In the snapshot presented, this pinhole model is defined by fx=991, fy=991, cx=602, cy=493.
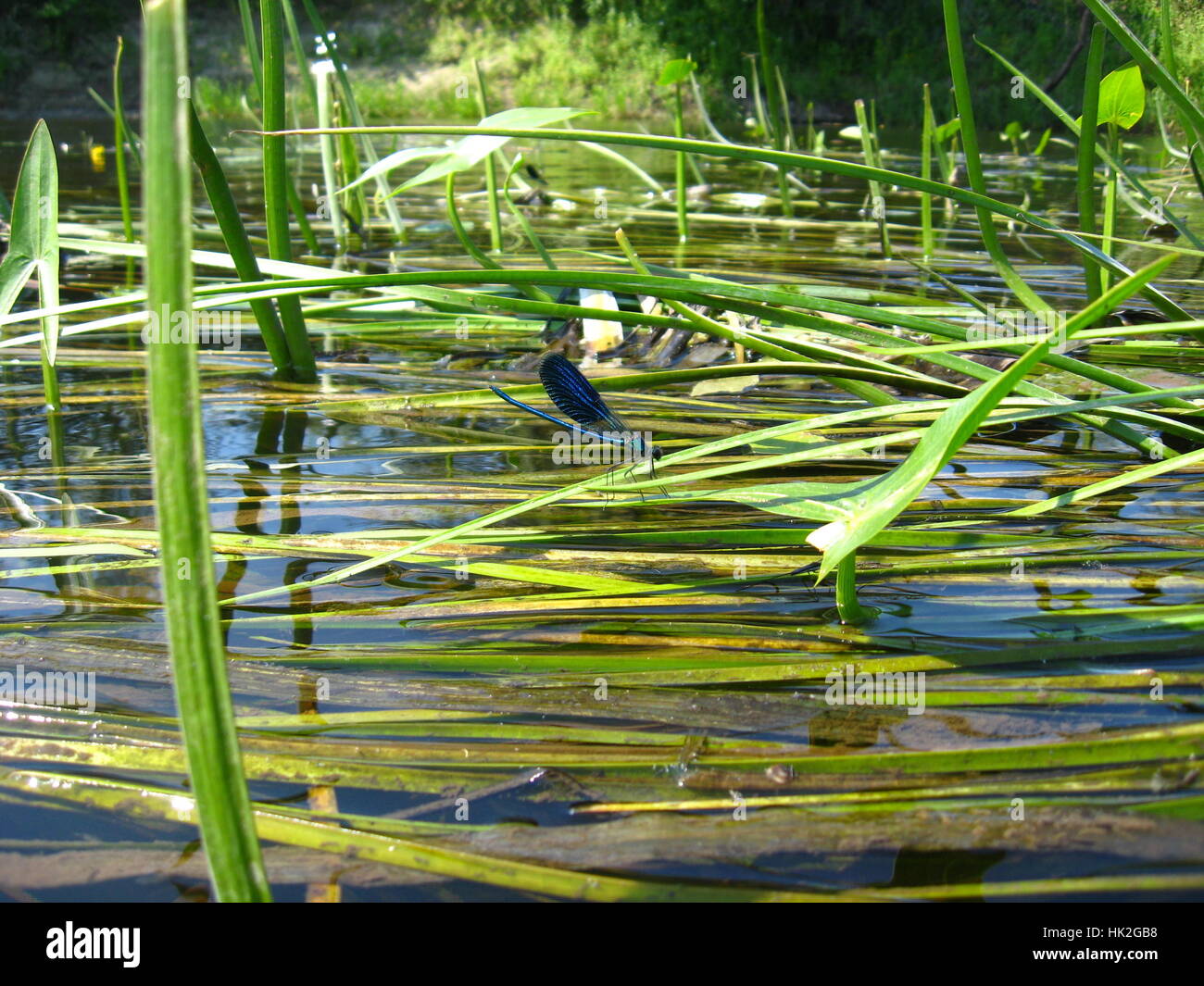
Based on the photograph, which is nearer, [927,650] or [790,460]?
[927,650]

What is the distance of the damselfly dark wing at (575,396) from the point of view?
102 cm

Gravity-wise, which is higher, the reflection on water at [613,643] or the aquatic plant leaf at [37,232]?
the aquatic plant leaf at [37,232]

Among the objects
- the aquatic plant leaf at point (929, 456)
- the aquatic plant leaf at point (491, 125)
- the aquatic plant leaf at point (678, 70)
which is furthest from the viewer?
the aquatic plant leaf at point (678, 70)

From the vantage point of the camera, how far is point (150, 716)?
774 mm

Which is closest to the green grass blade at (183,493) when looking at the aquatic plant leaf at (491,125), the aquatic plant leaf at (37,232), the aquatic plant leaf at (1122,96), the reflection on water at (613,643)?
the reflection on water at (613,643)

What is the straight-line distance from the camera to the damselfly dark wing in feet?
3.34

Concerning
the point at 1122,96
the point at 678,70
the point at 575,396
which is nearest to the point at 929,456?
the point at 575,396

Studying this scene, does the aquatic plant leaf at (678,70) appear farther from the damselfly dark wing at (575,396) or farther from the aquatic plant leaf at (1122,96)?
the damselfly dark wing at (575,396)
